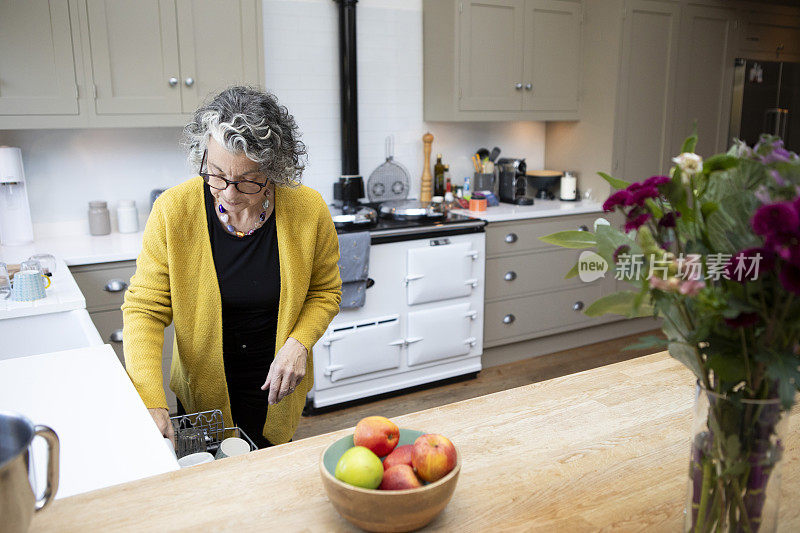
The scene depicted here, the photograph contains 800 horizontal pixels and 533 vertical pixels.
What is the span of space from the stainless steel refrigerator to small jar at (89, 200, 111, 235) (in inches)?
163

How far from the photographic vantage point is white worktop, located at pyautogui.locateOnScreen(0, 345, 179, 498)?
1.17 metres

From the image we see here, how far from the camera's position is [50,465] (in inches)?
32.2

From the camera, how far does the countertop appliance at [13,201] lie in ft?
9.78

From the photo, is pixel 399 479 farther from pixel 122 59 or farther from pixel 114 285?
pixel 122 59

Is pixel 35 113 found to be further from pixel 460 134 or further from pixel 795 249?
pixel 795 249

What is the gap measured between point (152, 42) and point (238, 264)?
5.61ft

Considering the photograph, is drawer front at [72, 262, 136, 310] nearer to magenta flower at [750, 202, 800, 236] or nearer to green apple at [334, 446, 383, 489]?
green apple at [334, 446, 383, 489]

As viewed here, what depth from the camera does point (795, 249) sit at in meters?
0.67

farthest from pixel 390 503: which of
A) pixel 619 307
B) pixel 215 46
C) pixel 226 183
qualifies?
pixel 215 46

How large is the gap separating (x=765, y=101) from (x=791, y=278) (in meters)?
4.95

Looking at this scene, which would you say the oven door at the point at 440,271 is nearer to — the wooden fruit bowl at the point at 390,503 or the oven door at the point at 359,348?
the oven door at the point at 359,348

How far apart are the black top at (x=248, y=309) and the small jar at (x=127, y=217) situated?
1749 millimetres

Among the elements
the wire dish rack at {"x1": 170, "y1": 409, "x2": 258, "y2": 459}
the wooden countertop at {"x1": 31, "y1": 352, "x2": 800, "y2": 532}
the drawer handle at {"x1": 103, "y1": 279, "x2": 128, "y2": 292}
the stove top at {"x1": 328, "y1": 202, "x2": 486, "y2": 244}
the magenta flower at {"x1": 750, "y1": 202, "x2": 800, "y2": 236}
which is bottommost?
the wire dish rack at {"x1": 170, "y1": 409, "x2": 258, "y2": 459}

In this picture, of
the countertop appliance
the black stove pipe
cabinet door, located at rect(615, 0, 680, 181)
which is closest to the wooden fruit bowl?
the countertop appliance
